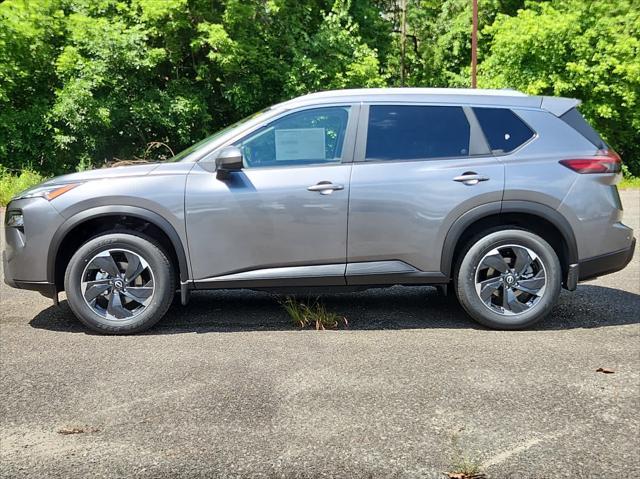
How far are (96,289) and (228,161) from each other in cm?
138

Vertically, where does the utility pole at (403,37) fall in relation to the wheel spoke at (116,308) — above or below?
above

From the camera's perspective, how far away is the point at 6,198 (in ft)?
48.6

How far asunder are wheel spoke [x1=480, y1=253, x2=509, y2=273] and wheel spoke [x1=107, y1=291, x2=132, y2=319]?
2.73 m

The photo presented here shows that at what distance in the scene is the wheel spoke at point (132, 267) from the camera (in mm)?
5070

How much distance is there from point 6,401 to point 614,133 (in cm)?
2638

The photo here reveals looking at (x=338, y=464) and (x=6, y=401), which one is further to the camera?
(x=6, y=401)

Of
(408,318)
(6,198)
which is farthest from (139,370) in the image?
(6,198)

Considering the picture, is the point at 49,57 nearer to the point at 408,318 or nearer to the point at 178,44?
the point at 178,44

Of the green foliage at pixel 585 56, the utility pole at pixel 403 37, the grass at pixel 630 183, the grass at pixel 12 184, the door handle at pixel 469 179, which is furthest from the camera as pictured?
the utility pole at pixel 403 37

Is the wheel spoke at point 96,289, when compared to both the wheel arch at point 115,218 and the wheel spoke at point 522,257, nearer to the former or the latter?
the wheel arch at point 115,218

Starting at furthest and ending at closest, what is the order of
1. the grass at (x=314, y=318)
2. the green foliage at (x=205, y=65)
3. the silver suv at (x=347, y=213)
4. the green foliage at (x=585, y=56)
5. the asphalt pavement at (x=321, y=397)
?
the green foliage at (x=585, y=56), the green foliage at (x=205, y=65), the grass at (x=314, y=318), the silver suv at (x=347, y=213), the asphalt pavement at (x=321, y=397)

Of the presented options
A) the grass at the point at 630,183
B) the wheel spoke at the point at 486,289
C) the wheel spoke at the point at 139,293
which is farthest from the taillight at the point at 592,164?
the grass at the point at 630,183

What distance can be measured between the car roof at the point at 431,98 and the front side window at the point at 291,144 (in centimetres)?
16

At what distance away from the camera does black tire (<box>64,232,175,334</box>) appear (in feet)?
16.6
